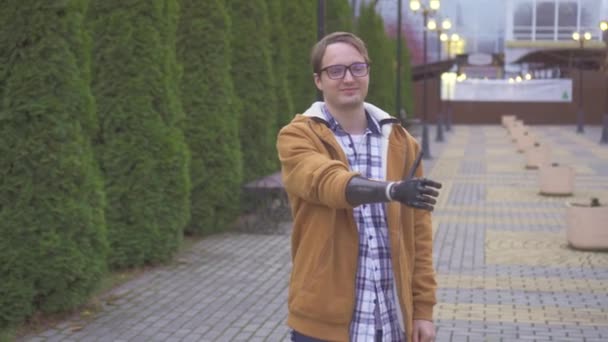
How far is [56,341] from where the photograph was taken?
6.72 meters

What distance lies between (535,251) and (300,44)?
8.88m

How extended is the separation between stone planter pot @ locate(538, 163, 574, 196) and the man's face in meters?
14.5

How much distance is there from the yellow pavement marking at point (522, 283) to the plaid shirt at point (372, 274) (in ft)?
19.7

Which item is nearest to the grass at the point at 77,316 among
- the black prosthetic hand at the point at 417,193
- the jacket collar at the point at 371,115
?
the jacket collar at the point at 371,115

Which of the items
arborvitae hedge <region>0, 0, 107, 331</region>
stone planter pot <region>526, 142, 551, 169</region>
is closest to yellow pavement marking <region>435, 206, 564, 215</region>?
stone planter pot <region>526, 142, 551, 169</region>

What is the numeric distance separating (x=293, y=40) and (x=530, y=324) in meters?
12.1

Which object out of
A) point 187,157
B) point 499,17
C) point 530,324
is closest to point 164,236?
point 187,157

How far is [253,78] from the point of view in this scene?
562 inches

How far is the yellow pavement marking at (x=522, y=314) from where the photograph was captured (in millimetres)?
7520

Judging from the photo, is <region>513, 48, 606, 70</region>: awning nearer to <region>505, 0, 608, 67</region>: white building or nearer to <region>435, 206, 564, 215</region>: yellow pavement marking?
<region>505, 0, 608, 67</region>: white building

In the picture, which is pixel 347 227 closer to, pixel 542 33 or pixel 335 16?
pixel 335 16

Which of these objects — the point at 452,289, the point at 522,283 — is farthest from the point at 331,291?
the point at 522,283

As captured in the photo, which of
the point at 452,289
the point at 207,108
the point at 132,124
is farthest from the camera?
the point at 207,108

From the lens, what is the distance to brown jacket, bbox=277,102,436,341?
296cm
